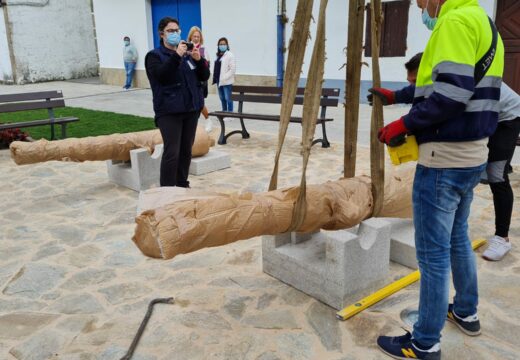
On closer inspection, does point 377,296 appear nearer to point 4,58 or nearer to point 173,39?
point 173,39

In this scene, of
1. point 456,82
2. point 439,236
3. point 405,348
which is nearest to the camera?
point 456,82

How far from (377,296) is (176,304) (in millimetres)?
1221

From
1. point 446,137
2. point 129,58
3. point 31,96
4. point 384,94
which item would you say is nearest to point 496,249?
point 384,94

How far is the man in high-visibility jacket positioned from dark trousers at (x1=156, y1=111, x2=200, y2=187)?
2.66m

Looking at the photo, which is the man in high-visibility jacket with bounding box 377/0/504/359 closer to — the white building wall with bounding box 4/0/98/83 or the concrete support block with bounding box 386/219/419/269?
the concrete support block with bounding box 386/219/419/269

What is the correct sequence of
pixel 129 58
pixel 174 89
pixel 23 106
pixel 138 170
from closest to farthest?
pixel 174 89, pixel 138 170, pixel 23 106, pixel 129 58

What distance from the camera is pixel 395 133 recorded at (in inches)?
84.4

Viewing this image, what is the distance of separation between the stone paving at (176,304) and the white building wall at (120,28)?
505 inches

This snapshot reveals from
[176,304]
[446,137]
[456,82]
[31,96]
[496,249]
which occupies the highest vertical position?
[456,82]

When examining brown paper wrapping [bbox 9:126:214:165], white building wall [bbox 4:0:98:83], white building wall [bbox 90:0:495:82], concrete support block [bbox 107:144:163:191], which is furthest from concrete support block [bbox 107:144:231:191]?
white building wall [bbox 4:0:98:83]

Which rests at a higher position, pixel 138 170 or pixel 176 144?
pixel 176 144

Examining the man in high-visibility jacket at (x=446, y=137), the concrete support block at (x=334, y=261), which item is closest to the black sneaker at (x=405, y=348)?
the man in high-visibility jacket at (x=446, y=137)

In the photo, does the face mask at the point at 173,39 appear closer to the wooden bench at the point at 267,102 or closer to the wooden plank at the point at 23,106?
the wooden bench at the point at 267,102

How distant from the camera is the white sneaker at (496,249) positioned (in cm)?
351
